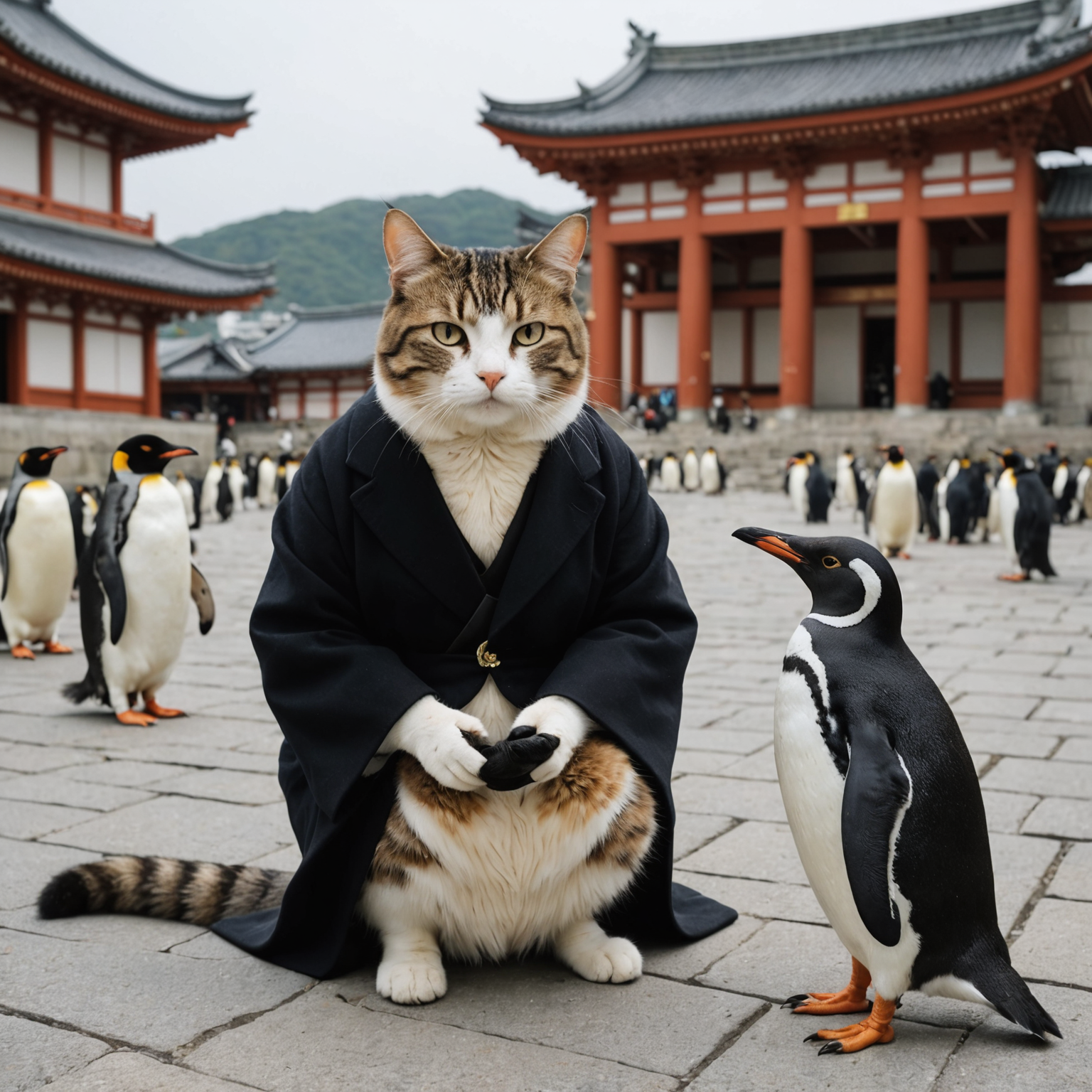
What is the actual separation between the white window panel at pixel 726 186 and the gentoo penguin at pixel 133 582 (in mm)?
20518

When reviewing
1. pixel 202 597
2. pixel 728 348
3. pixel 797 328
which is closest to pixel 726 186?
→ pixel 797 328

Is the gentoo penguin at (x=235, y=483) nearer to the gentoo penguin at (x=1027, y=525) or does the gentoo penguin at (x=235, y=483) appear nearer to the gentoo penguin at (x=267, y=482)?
the gentoo penguin at (x=267, y=482)

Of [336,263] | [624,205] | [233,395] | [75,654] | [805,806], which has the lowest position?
[75,654]

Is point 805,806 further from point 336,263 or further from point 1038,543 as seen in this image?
point 336,263

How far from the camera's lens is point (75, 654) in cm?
689

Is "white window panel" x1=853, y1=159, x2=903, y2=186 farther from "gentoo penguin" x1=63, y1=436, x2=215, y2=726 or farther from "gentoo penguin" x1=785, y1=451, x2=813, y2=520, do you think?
"gentoo penguin" x1=63, y1=436, x2=215, y2=726

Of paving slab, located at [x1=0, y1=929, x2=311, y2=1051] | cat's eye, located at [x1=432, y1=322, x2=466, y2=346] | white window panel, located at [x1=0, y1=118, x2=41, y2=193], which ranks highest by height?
white window panel, located at [x1=0, y1=118, x2=41, y2=193]

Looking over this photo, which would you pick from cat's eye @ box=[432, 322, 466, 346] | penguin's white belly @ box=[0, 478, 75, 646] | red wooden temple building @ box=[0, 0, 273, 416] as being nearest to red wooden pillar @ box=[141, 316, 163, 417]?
red wooden temple building @ box=[0, 0, 273, 416]

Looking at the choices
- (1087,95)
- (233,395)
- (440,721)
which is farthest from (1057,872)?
(233,395)

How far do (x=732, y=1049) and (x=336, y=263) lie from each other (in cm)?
7814

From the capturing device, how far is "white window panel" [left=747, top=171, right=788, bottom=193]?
23.3m

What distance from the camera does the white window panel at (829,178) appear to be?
2266 centimetres

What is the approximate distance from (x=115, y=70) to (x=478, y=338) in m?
26.6

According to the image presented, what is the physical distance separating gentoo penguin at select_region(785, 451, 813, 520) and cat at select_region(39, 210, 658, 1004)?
1372 cm
